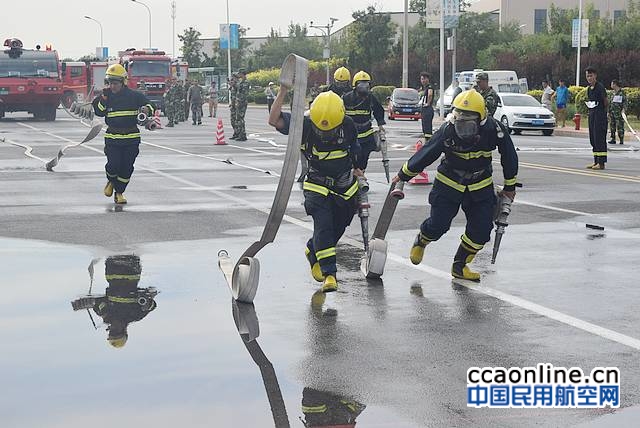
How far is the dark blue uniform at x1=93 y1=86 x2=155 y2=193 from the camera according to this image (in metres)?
16.2

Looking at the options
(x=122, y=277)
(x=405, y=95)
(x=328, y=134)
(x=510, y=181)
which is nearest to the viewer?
(x=328, y=134)

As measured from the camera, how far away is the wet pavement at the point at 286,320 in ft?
20.9

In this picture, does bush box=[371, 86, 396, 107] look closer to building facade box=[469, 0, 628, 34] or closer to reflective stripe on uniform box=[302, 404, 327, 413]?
building facade box=[469, 0, 628, 34]

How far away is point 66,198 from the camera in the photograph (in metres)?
17.3

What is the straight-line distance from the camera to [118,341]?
791cm

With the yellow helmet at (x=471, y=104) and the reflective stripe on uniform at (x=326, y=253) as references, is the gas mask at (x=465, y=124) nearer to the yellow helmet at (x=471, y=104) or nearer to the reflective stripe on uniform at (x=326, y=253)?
the yellow helmet at (x=471, y=104)

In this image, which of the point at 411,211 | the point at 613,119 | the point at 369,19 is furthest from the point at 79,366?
the point at 369,19

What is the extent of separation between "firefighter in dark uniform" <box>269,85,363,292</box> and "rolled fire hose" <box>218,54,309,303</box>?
0.51 m

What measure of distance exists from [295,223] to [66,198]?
4437 millimetres

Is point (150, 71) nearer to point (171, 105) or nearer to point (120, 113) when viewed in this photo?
point (171, 105)

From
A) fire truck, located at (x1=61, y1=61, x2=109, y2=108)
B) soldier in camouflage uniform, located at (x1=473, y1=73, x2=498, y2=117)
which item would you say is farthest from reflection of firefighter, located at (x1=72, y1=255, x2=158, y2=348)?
fire truck, located at (x1=61, y1=61, x2=109, y2=108)

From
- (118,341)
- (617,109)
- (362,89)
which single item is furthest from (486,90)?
(118,341)

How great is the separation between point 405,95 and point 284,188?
45307 millimetres

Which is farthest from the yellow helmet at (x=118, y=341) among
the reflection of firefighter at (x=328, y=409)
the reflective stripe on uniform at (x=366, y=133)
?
the reflective stripe on uniform at (x=366, y=133)
